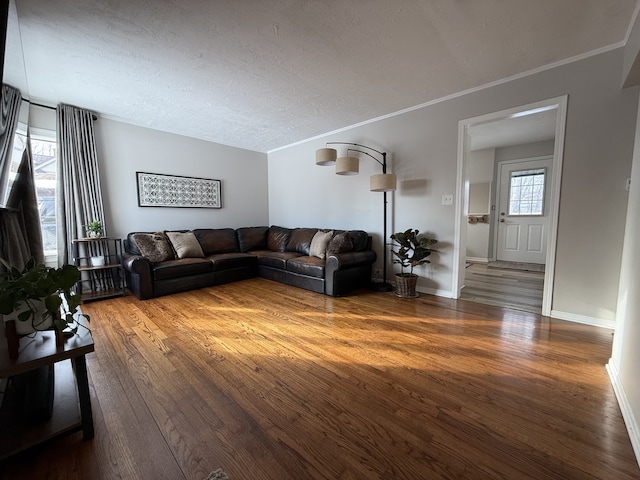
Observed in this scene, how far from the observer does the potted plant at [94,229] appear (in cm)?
337

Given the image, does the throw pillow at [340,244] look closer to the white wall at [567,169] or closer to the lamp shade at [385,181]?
the white wall at [567,169]

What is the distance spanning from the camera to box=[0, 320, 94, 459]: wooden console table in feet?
3.52

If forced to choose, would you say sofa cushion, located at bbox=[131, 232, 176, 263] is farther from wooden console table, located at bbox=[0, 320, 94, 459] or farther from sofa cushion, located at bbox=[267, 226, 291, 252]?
wooden console table, located at bbox=[0, 320, 94, 459]

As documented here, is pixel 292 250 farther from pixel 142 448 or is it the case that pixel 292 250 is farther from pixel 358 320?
pixel 142 448

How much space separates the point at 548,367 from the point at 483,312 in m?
1.02

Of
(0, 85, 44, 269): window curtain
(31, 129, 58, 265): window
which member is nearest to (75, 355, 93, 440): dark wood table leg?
(0, 85, 44, 269): window curtain

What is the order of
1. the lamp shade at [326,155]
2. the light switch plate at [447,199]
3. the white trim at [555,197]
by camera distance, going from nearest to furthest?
the white trim at [555,197]
the light switch plate at [447,199]
the lamp shade at [326,155]

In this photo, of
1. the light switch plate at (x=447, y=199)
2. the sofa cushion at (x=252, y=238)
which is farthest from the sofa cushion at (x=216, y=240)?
the light switch plate at (x=447, y=199)

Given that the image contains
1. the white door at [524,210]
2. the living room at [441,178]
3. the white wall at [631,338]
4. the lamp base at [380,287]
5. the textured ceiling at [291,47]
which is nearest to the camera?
the white wall at [631,338]

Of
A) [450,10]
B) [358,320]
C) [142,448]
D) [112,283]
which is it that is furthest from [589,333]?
[112,283]

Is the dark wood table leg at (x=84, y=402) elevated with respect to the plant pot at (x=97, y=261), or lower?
lower

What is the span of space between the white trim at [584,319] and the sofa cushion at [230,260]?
3.94 m

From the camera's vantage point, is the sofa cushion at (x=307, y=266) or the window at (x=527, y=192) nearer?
the sofa cushion at (x=307, y=266)

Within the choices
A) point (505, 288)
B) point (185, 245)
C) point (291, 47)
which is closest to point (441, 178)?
point (505, 288)
